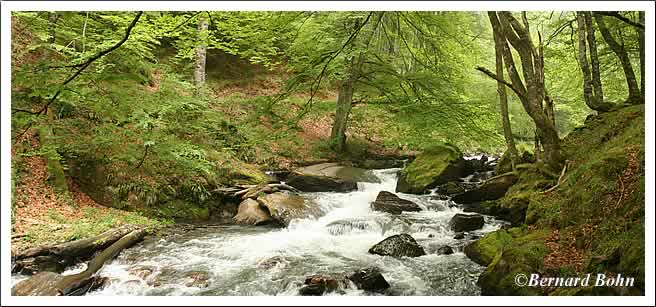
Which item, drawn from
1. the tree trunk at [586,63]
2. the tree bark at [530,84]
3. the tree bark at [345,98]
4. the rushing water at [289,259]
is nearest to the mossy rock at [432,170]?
the rushing water at [289,259]

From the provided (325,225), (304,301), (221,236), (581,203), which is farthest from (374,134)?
(304,301)

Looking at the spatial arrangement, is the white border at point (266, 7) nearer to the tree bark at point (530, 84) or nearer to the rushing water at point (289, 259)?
the rushing water at point (289, 259)

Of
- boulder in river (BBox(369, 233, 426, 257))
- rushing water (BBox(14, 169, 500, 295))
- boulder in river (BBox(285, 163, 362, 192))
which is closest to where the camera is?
rushing water (BBox(14, 169, 500, 295))

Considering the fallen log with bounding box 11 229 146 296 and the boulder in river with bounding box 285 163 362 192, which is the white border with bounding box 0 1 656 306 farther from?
the boulder in river with bounding box 285 163 362 192

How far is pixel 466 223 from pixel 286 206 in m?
3.24

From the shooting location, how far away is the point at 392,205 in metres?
7.71

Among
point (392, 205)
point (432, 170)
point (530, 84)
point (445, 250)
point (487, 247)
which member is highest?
point (530, 84)

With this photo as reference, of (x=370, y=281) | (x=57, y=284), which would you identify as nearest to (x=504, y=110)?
(x=370, y=281)

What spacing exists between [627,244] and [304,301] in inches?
119

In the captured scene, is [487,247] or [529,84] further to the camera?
[529,84]

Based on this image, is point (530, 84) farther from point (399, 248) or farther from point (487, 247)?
point (399, 248)

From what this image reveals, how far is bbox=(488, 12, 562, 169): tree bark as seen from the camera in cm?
650

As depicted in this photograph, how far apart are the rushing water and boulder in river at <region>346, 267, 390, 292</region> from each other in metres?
0.11

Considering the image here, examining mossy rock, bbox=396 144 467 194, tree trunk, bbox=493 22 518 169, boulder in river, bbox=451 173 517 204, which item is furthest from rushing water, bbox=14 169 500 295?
tree trunk, bbox=493 22 518 169
